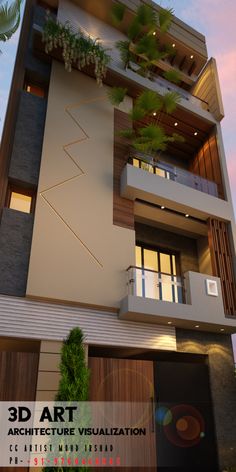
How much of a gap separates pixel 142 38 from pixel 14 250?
309 inches

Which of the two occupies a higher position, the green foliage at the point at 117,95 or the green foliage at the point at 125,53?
the green foliage at the point at 125,53

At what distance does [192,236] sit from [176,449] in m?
5.85

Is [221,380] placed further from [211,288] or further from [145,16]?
[145,16]

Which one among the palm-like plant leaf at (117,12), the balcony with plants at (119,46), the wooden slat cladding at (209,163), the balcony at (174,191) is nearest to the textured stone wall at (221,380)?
the balcony at (174,191)

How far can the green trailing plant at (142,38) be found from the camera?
32.3 ft

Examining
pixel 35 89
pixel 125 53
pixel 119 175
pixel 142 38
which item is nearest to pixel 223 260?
pixel 119 175

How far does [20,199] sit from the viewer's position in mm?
7207

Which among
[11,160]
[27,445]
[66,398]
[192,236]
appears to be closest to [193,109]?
[192,236]

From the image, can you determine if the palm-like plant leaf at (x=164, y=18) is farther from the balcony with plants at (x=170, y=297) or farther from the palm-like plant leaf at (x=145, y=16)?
the balcony with plants at (x=170, y=297)

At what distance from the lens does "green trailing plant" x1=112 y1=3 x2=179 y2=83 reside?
32.3ft

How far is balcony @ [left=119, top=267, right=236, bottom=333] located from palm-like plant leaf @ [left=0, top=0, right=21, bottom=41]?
4.91 metres

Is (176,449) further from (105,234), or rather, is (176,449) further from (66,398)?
(105,234)

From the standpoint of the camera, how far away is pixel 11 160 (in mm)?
7082

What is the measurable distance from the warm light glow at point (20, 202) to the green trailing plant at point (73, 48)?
3.70 m
